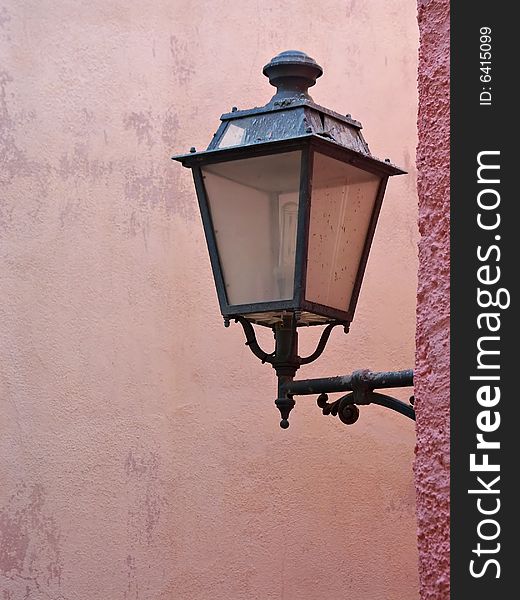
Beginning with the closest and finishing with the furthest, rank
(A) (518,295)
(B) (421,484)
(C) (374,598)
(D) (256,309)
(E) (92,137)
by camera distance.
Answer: (A) (518,295)
(B) (421,484)
(D) (256,309)
(C) (374,598)
(E) (92,137)

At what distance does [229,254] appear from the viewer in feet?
10.7

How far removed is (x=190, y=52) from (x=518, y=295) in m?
4.46

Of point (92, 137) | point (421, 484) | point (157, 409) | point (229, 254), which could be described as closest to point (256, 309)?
point (229, 254)

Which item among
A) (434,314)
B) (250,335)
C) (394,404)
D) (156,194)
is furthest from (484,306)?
(156,194)

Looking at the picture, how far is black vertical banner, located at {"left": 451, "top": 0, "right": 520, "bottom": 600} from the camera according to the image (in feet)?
5.27

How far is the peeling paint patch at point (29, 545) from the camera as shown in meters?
5.33

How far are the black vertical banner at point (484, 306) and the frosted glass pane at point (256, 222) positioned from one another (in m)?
1.37

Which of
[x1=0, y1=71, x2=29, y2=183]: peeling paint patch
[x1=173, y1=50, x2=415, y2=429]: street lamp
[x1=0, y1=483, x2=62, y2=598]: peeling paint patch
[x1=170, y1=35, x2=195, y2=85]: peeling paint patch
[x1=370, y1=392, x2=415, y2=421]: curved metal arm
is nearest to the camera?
[x1=370, y1=392, x2=415, y2=421]: curved metal arm

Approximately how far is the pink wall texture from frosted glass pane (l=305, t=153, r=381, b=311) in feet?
7.68

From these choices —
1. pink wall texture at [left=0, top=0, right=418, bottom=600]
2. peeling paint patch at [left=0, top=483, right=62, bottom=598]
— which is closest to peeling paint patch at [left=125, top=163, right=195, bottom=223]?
pink wall texture at [left=0, top=0, right=418, bottom=600]

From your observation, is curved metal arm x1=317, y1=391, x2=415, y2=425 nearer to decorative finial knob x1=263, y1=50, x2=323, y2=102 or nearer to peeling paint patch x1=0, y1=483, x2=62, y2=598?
decorative finial knob x1=263, y1=50, x2=323, y2=102

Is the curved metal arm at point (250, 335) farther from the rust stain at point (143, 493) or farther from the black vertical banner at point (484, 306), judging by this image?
the rust stain at point (143, 493)

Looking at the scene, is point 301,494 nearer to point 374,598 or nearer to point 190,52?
point 374,598

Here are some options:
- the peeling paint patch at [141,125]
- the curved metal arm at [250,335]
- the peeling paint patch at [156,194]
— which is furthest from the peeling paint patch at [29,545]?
the curved metal arm at [250,335]
